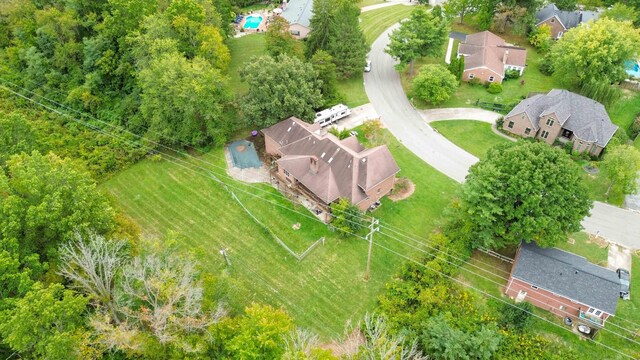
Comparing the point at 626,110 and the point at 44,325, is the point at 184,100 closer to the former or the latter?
the point at 44,325

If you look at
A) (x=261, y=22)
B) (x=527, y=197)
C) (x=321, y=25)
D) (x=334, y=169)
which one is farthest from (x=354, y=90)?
(x=527, y=197)

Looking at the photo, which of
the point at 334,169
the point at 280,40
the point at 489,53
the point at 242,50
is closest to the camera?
the point at 334,169

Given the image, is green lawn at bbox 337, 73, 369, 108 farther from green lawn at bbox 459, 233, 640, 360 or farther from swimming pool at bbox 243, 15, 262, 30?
green lawn at bbox 459, 233, 640, 360

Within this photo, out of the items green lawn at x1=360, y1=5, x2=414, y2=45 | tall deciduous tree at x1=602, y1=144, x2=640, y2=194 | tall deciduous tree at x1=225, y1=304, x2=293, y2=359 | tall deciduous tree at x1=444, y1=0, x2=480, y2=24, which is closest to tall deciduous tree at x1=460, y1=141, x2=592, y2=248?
tall deciduous tree at x1=602, y1=144, x2=640, y2=194

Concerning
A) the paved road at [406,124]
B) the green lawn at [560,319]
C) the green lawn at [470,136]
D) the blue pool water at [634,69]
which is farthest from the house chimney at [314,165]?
the blue pool water at [634,69]

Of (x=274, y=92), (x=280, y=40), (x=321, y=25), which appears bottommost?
(x=274, y=92)
